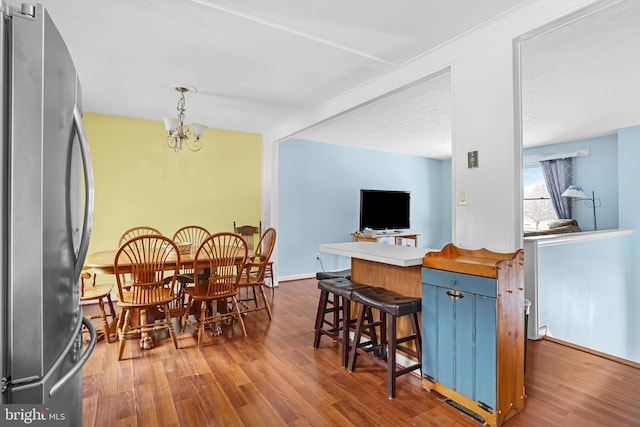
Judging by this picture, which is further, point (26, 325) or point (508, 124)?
→ point (508, 124)

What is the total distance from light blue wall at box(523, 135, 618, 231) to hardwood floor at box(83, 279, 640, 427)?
393cm

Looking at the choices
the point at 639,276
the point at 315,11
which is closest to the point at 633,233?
the point at 639,276

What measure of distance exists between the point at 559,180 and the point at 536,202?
25.0 inches

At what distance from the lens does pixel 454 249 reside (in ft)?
7.40

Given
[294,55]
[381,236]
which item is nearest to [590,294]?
[381,236]

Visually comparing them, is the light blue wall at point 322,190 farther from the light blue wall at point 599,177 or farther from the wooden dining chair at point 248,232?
the light blue wall at point 599,177

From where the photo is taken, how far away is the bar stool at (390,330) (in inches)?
82.2

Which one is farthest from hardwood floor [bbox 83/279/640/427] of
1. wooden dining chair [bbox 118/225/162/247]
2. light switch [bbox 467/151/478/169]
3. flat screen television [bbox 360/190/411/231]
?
flat screen television [bbox 360/190/411/231]

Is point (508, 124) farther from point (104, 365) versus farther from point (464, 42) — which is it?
point (104, 365)

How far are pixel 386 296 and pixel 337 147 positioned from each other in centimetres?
414

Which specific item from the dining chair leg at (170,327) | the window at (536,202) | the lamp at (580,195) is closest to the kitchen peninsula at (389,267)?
the dining chair leg at (170,327)

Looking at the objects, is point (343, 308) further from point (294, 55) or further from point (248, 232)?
point (248, 232)

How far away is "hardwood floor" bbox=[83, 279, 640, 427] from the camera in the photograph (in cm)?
186

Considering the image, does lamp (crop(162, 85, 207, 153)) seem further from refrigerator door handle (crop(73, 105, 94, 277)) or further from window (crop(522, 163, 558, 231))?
window (crop(522, 163, 558, 231))
